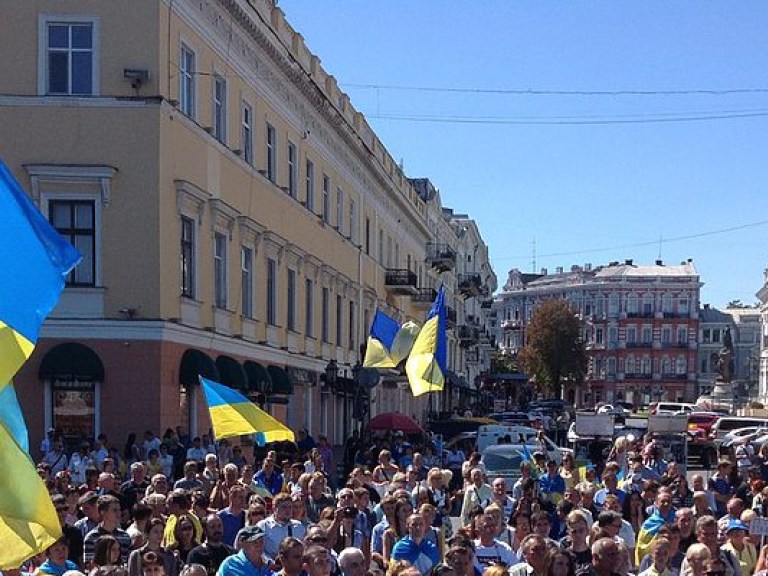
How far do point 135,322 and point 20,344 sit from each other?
18.0 metres

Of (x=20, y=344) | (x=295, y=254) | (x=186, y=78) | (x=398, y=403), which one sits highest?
(x=186, y=78)

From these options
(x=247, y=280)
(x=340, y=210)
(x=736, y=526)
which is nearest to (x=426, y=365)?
(x=736, y=526)

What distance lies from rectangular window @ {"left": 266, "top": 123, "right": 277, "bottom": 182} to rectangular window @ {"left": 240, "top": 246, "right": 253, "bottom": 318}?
3.08m

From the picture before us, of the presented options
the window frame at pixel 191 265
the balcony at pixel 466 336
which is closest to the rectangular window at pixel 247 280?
the window frame at pixel 191 265

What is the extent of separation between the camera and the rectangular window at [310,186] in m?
39.0

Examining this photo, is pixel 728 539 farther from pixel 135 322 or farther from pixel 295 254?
pixel 295 254

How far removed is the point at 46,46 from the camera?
81.5ft

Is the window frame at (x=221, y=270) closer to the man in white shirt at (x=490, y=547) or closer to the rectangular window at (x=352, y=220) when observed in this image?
the rectangular window at (x=352, y=220)

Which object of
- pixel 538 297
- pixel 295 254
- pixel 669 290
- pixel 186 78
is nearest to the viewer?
pixel 186 78

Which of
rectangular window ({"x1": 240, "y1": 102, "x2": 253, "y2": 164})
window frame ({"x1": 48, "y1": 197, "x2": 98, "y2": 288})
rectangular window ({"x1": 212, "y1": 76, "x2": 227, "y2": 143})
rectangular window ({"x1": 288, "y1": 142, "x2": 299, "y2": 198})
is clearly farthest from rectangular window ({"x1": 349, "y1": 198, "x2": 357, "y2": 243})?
window frame ({"x1": 48, "y1": 197, "x2": 98, "y2": 288})

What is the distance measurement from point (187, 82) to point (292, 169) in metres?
9.91

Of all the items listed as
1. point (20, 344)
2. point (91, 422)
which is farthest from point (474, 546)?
point (91, 422)

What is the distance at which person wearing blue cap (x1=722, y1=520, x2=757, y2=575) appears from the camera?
10.5 metres

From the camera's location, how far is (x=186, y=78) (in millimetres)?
27094
